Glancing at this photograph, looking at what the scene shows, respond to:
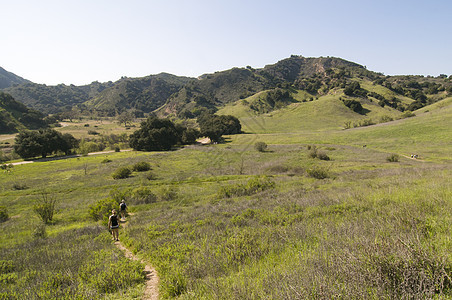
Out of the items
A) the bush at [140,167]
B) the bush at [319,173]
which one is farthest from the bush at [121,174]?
the bush at [319,173]

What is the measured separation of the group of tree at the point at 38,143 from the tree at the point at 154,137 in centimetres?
2087

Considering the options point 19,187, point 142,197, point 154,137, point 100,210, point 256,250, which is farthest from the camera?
point 154,137

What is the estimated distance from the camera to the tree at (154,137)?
69.8m

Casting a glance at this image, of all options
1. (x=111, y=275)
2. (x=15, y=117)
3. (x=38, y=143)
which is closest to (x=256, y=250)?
(x=111, y=275)

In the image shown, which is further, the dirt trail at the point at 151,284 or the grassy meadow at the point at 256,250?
the dirt trail at the point at 151,284

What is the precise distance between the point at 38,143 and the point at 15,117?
85.7 meters

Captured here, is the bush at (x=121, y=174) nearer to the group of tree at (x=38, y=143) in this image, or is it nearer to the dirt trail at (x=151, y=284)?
the dirt trail at (x=151, y=284)

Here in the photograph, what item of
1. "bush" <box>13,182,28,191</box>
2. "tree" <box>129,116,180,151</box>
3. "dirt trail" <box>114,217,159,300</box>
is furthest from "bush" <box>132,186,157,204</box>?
"tree" <box>129,116,180,151</box>

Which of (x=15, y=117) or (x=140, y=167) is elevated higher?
(x=15, y=117)

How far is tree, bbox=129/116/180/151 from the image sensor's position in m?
69.8

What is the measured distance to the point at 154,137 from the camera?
228ft

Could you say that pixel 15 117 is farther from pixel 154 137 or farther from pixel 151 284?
pixel 151 284

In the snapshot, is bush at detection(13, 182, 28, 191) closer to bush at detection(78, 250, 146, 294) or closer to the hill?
bush at detection(78, 250, 146, 294)

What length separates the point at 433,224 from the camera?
17.1 feet
